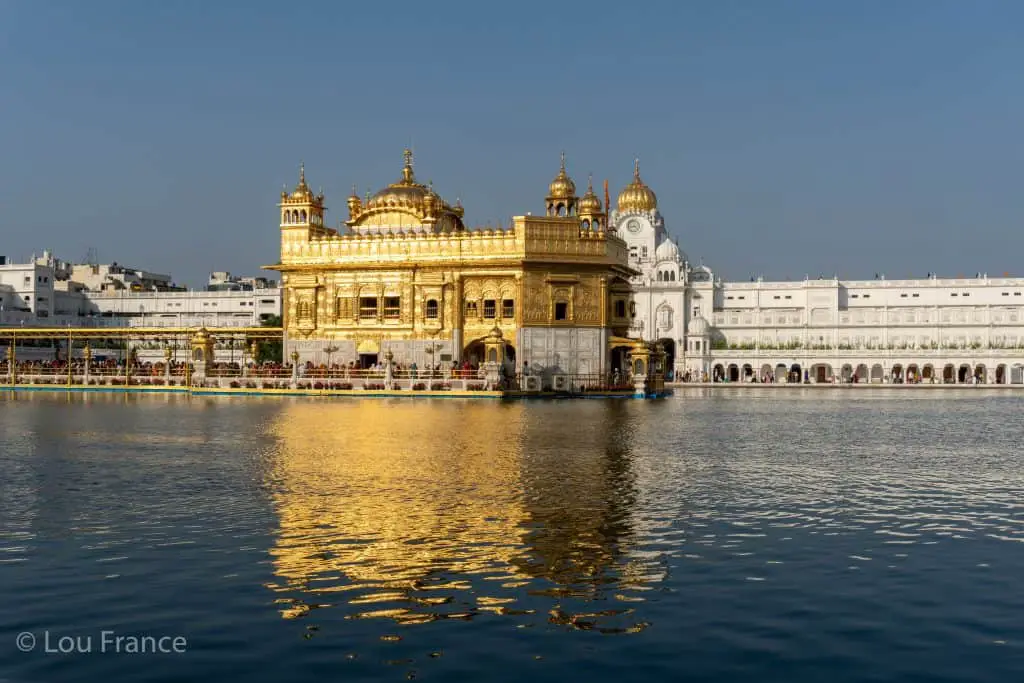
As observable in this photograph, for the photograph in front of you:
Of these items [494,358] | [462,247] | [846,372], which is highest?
[462,247]

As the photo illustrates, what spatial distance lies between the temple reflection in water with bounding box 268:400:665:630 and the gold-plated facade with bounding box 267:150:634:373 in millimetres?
31862

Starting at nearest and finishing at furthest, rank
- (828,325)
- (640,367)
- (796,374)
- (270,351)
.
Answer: (640,367) → (270,351) → (796,374) → (828,325)

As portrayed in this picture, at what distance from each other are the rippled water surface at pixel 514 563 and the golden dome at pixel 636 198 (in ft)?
316

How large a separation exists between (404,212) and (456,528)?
5285 centimetres

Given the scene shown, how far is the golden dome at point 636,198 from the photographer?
121 meters

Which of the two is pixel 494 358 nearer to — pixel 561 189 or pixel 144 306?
pixel 561 189

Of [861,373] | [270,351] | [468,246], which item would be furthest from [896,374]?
[270,351]

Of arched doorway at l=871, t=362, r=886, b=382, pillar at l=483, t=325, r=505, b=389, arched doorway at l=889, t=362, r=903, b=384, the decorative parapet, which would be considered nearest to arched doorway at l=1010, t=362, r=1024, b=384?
arched doorway at l=889, t=362, r=903, b=384

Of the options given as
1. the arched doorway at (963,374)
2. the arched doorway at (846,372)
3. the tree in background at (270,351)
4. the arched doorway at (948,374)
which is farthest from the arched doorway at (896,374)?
the tree in background at (270,351)

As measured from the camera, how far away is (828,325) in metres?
111

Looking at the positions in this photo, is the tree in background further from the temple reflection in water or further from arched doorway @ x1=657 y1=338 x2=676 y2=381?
the temple reflection in water

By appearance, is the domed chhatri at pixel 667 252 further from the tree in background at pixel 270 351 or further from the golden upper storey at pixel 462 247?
the golden upper storey at pixel 462 247

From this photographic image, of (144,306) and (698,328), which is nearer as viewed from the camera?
(698,328)

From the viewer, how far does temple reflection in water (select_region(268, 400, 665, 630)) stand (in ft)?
37.4
